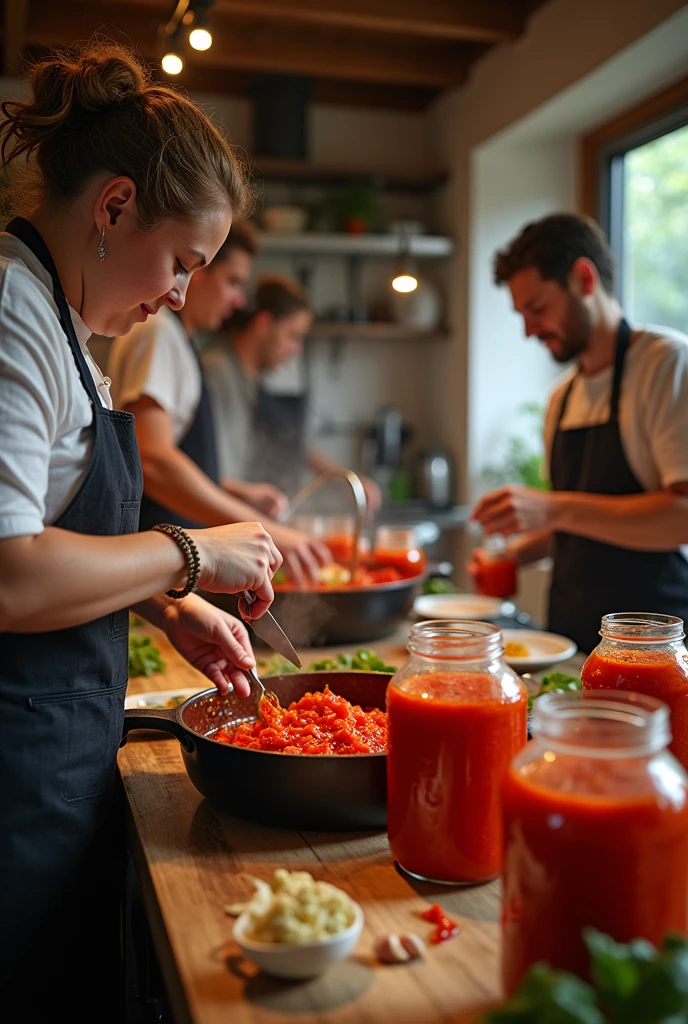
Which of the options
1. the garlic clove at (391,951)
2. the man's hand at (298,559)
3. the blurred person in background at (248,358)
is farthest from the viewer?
the blurred person in background at (248,358)

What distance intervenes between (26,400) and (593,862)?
0.76 m

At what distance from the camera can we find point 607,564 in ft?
8.73

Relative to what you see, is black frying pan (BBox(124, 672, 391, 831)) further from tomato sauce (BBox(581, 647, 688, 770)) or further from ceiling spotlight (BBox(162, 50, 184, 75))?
ceiling spotlight (BBox(162, 50, 184, 75))

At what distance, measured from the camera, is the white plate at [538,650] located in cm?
199

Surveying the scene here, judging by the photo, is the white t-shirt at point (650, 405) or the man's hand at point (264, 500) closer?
the white t-shirt at point (650, 405)

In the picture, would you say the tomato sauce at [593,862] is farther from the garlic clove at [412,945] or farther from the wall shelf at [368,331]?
the wall shelf at [368,331]

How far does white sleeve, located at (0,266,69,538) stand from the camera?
1.01 m

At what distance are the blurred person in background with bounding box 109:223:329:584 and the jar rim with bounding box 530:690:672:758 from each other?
1453mm

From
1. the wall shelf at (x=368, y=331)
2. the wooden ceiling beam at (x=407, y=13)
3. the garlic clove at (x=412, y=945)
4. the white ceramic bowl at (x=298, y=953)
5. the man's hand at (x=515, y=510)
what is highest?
the wooden ceiling beam at (x=407, y=13)

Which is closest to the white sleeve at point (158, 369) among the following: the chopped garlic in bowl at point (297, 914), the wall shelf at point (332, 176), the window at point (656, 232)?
the chopped garlic in bowl at point (297, 914)

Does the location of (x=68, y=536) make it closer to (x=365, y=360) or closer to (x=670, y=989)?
(x=670, y=989)

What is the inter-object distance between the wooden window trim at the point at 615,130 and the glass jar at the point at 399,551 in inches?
91.9

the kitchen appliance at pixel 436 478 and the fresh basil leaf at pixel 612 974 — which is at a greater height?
the kitchen appliance at pixel 436 478

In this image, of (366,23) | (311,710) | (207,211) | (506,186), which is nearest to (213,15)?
(366,23)
